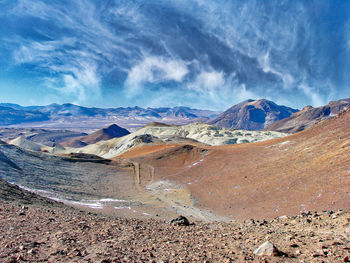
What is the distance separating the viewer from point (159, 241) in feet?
27.2

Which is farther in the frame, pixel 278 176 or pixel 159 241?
pixel 278 176

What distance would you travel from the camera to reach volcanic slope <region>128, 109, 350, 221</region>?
1923cm

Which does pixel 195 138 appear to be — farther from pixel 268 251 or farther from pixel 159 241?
pixel 268 251

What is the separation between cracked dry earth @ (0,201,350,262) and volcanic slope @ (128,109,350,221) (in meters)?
9.89

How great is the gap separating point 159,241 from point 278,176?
2078 cm

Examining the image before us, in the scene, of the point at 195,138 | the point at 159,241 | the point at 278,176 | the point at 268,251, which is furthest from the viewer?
the point at 195,138

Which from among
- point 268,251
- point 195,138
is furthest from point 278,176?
point 195,138

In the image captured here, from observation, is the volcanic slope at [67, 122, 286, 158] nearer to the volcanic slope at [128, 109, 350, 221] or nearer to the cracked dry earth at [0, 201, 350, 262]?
the volcanic slope at [128, 109, 350, 221]

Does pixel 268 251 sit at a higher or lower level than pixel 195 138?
lower

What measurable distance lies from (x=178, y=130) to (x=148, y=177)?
8667 cm

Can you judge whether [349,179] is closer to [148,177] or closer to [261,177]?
[261,177]

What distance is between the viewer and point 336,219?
9.10 m

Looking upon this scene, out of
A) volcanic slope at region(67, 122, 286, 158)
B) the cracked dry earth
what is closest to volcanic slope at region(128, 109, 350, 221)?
the cracked dry earth

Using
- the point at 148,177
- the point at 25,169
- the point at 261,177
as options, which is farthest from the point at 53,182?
the point at 261,177
